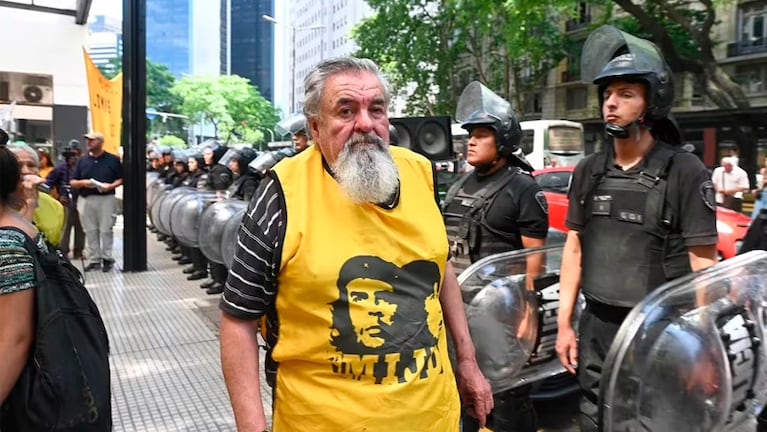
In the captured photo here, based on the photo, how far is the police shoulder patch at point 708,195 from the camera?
2209 millimetres

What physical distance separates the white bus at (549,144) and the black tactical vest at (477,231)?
15152 mm

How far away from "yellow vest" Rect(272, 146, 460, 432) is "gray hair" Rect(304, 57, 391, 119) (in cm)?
15

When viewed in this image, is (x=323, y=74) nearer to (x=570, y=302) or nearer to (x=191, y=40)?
(x=570, y=302)

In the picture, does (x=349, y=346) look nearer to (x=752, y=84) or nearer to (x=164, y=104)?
(x=752, y=84)

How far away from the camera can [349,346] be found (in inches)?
→ 63.9

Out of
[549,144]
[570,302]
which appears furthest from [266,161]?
[549,144]

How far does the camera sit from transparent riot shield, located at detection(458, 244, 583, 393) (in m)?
2.97

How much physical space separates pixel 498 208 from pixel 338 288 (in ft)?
5.76

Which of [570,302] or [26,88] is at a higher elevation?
[26,88]

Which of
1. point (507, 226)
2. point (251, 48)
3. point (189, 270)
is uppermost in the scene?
point (251, 48)

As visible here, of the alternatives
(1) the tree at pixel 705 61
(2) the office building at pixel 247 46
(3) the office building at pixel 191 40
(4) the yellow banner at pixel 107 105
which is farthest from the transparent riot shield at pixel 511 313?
(3) the office building at pixel 191 40

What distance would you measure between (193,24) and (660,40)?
179ft

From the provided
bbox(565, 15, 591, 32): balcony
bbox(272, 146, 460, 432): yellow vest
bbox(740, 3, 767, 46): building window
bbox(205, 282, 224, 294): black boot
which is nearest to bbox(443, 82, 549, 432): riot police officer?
bbox(272, 146, 460, 432): yellow vest

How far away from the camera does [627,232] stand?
2.37 metres
